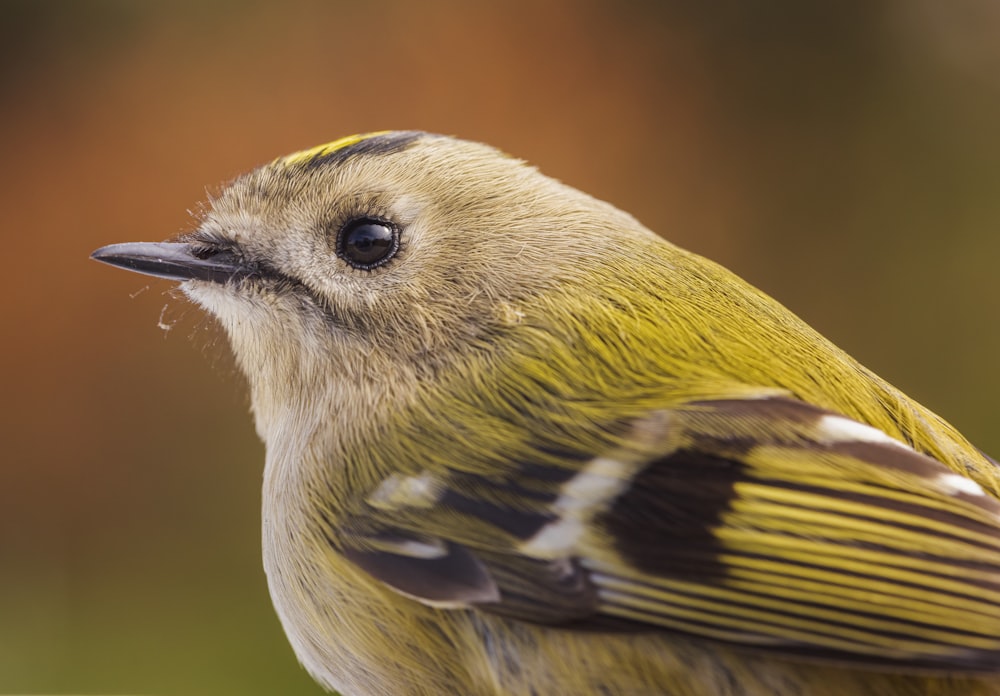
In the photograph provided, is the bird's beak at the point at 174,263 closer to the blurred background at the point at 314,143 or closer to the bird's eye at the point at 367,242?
the bird's eye at the point at 367,242

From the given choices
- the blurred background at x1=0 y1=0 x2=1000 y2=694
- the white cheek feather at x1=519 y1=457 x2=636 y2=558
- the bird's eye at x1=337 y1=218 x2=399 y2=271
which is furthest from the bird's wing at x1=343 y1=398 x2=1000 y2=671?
the blurred background at x1=0 y1=0 x2=1000 y2=694

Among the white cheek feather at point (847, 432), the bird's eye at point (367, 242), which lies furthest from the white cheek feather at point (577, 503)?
the bird's eye at point (367, 242)

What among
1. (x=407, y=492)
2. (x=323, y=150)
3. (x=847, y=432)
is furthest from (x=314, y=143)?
(x=847, y=432)

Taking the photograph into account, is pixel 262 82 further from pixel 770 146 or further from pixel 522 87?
pixel 770 146

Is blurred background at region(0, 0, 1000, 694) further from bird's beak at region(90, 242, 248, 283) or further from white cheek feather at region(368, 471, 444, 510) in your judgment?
white cheek feather at region(368, 471, 444, 510)

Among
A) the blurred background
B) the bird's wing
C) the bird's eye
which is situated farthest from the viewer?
the blurred background

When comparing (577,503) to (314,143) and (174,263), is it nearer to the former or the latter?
(174,263)

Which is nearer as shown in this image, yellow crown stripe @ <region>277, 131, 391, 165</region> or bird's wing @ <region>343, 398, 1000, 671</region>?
bird's wing @ <region>343, 398, 1000, 671</region>
